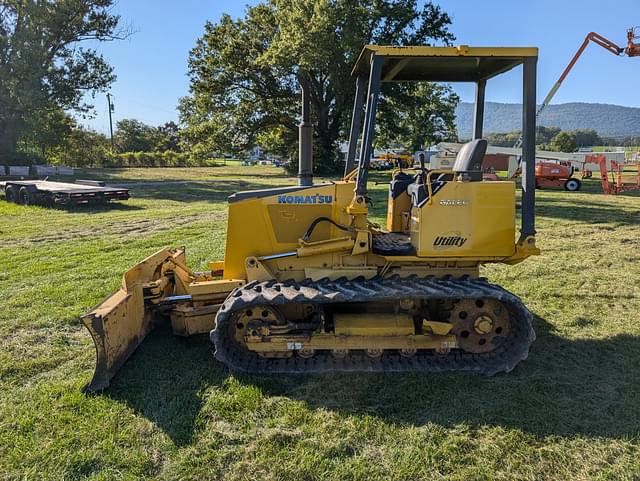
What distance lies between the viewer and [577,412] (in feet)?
12.1

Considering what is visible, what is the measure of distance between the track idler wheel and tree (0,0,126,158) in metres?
29.3

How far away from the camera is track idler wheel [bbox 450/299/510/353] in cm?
433

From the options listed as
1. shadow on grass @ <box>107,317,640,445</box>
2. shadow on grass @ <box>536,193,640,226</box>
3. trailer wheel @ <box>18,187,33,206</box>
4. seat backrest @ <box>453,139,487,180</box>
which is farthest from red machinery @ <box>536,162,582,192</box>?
trailer wheel @ <box>18,187,33,206</box>

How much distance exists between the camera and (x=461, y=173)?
4.35m

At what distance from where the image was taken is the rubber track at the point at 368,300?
13.4ft

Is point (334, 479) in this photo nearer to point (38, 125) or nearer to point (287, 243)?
point (287, 243)

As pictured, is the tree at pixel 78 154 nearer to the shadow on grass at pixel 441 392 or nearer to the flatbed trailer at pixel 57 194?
the flatbed trailer at pixel 57 194

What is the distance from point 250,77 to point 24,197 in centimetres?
1974

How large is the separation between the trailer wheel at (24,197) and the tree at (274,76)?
15595mm

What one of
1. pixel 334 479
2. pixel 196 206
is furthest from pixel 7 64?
pixel 334 479

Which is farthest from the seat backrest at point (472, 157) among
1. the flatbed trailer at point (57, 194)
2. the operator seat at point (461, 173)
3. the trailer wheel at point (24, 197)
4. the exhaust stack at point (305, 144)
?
the trailer wheel at point (24, 197)

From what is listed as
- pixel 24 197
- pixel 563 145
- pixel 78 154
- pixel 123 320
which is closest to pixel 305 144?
pixel 123 320

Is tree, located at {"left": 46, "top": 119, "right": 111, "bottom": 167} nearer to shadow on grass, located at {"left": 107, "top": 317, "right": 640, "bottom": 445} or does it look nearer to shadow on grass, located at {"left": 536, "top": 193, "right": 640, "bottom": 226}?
shadow on grass, located at {"left": 536, "top": 193, "right": 640, "bottom": 226}

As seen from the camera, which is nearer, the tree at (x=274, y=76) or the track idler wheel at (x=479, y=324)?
the track idler wheel at (x=479, y=324)
